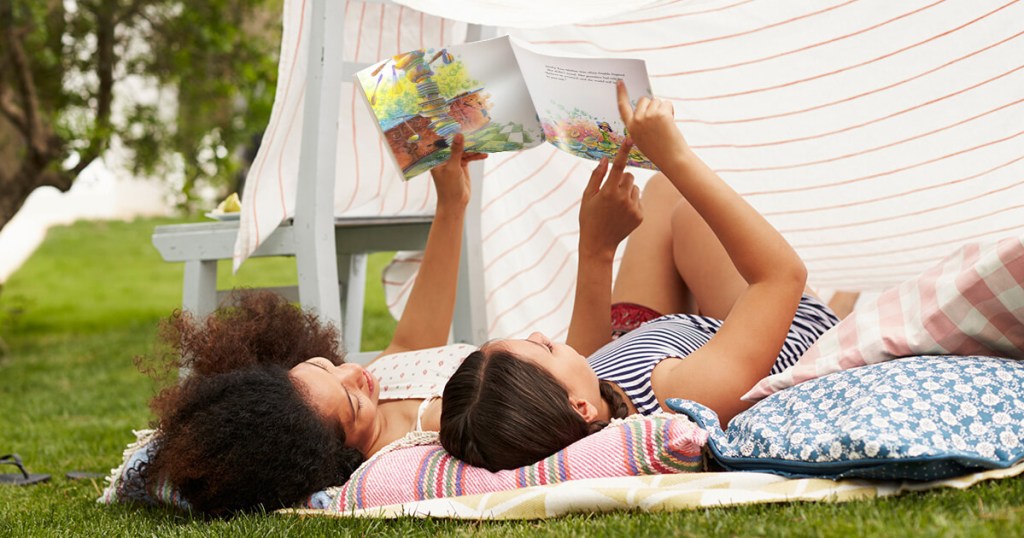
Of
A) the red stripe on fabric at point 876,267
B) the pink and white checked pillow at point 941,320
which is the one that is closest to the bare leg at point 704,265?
the pink and white checked pillow at point 941,320

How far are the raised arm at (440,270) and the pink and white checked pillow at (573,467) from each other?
28.5 inches

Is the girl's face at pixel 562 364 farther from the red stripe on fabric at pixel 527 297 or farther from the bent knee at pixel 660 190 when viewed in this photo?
the red stripe on fabric at pixel 527 297

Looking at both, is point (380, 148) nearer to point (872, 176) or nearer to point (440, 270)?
point (440, 270)

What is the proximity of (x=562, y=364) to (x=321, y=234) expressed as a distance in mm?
934

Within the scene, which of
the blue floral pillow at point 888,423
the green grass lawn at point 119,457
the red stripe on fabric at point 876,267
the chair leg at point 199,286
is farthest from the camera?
the red stripe on fabric at point 876,267

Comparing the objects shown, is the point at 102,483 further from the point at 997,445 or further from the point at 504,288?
the point at 997,445

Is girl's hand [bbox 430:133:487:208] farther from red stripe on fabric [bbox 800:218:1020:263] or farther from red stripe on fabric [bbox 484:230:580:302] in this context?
red stripe on fabric [bbox 800:218:1020:263]

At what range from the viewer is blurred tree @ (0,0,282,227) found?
502 cm

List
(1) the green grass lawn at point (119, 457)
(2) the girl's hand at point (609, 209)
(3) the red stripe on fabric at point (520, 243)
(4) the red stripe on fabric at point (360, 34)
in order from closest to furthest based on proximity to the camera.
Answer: (1) the green grass lawn at point (119, 457) < (2) the girl's hand at point (609, 209) < (4) the red stripe on fabric at point (360, 34) < (3) the red stripe on fabric at point (520, 243)

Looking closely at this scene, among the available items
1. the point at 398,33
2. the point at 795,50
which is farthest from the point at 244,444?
the point at 795,50

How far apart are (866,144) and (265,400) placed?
5.29ft

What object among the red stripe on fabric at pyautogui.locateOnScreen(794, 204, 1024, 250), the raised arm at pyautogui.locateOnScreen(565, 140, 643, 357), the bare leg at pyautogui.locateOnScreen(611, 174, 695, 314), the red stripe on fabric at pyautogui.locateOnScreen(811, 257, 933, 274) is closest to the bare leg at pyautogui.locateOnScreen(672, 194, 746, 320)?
the bare leg at pyautogui.locateOnScreen(611, 174, 695, 314)

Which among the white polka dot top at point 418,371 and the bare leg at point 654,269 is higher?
the bare leg at point 654,269

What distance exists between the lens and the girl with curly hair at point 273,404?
6.03ft
